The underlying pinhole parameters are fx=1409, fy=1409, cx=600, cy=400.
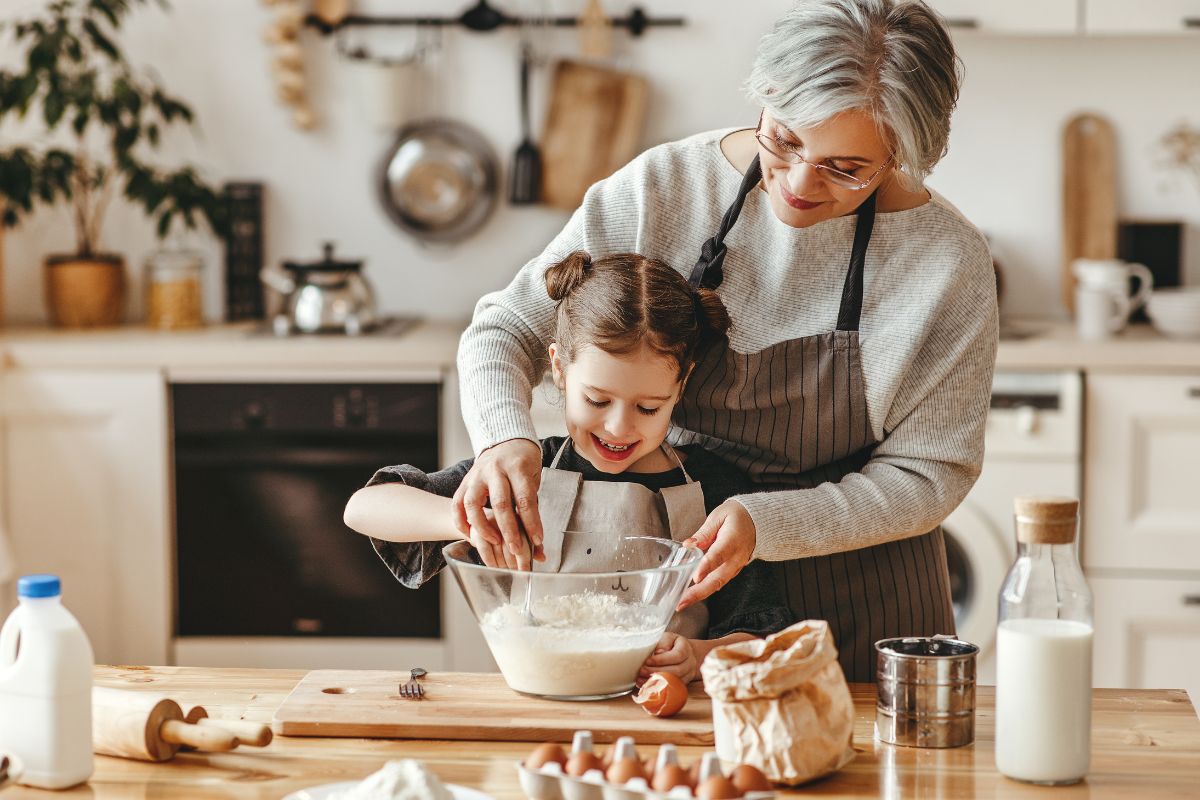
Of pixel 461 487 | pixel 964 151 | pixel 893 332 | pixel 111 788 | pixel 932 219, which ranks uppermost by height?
pixel 964 151

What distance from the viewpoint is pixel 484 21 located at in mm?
3473

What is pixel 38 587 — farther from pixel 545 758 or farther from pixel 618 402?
pixel 618 402

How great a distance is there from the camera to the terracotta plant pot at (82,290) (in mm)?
3389

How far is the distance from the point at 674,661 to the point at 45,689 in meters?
0.56

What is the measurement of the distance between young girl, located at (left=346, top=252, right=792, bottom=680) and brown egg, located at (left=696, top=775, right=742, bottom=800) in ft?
1.35

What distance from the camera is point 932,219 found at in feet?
5.14

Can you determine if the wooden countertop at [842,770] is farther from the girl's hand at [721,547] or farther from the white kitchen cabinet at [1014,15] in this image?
the white kitchen cabinet at [1014,15]

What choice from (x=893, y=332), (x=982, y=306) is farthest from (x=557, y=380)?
(x=982, y=306)

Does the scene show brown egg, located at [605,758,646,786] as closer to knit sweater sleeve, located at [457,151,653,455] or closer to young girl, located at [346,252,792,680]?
young girl, located at [346,252,792,680]

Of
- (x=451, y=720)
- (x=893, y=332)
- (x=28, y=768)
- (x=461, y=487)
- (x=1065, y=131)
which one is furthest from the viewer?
(x=1065, y=131)

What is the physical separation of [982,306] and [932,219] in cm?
11

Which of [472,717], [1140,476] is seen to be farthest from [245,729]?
[1140,476]

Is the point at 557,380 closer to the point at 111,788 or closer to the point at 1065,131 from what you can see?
the point at 111,788

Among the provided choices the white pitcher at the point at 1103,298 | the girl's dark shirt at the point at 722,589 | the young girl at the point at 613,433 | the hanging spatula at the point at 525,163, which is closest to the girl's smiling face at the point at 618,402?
the young girl at the point at 613,433
